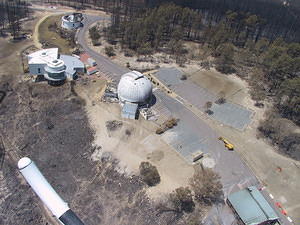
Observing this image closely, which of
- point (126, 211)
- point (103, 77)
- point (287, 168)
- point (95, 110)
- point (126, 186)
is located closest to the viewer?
Answer: point (126, 211)

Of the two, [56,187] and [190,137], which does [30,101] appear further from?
[190,137]

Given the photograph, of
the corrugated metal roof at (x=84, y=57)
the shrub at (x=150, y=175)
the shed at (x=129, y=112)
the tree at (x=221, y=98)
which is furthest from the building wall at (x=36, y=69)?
the tree at (x=221, y=98)

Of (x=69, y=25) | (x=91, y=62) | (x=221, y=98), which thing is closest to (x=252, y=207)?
(x=221, y=98)

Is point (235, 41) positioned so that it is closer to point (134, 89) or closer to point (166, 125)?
point (134, 89)

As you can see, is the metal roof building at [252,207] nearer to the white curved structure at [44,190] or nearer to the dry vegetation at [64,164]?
the dry vegetation at [64,164]

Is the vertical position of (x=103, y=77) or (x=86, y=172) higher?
(x=103, y=77)

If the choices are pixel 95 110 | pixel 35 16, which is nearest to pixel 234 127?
pixel 95 110

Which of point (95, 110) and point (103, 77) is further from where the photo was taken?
point (103, 77)
